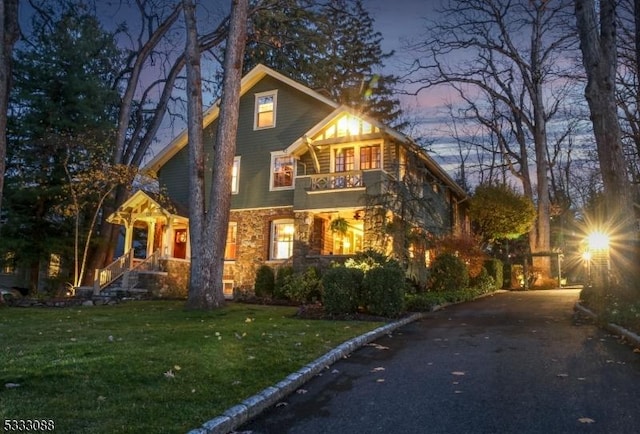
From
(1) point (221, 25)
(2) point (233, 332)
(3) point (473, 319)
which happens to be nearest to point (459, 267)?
(3) point (473, 319)

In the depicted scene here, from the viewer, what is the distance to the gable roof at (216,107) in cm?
2042

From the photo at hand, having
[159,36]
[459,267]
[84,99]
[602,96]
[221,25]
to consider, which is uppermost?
[159,36]

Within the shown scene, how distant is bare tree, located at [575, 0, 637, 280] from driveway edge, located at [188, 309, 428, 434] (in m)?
6.78

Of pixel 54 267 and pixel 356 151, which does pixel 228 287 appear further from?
pixel 54 267

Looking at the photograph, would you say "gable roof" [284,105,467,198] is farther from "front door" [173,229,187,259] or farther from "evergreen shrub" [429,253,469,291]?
"front door" [173,229,187,259]

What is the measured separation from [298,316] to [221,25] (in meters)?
12.4

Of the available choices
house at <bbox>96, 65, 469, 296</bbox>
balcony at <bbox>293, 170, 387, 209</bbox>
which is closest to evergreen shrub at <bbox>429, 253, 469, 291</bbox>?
house at <bbox>96, 65, 469, 296</bbox>

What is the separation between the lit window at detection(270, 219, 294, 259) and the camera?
19703mm

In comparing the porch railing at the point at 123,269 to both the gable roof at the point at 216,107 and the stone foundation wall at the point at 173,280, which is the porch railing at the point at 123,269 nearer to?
the stone foundation wall at the point at 173,280

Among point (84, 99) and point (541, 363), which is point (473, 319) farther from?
point (84, 99)

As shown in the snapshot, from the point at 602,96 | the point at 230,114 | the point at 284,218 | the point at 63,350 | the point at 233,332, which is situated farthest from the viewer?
the point at 284,218

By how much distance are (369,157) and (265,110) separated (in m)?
5.64

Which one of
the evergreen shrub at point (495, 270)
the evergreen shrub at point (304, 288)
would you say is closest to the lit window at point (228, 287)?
the evergreen shrub at point (304, 288)

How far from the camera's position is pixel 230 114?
1386 cm
